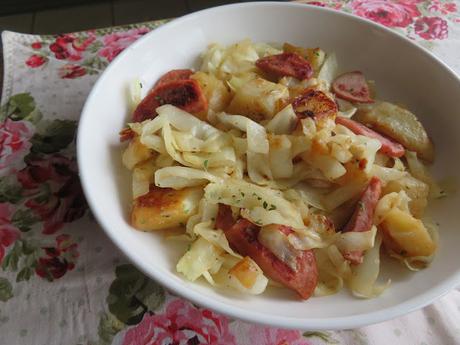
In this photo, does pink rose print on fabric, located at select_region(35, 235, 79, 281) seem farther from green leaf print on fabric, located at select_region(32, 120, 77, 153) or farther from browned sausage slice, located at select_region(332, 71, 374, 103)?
browned sausage slice, located at select_region(332, 71, 374, 103)

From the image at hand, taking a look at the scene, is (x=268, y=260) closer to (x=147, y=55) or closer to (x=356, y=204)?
(x=356, y=204)

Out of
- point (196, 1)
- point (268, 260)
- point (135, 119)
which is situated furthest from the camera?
point (196, 1)

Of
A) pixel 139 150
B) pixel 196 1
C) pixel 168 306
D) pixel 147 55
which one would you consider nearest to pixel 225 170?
pixel 139 150

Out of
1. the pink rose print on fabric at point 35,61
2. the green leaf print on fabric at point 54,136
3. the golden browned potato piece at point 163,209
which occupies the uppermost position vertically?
the golden browned potato piece at point 163,209

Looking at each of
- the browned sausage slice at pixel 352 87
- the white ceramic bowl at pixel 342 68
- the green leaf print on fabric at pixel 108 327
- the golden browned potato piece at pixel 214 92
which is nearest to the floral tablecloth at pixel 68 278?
the green leaf print on fabric at pixel 108 327

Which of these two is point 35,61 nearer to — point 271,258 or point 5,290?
point 5,290

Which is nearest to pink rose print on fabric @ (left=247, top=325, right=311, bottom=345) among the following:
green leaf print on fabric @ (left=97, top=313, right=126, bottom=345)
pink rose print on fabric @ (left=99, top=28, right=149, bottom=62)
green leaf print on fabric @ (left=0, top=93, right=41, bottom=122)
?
green leaf print on fabric @ (left=97, top=313, right=126, bottom=345)

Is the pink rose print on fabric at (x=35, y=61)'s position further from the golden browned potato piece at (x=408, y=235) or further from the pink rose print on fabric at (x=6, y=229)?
the golden browned potato piece at (x=408, y=235)
